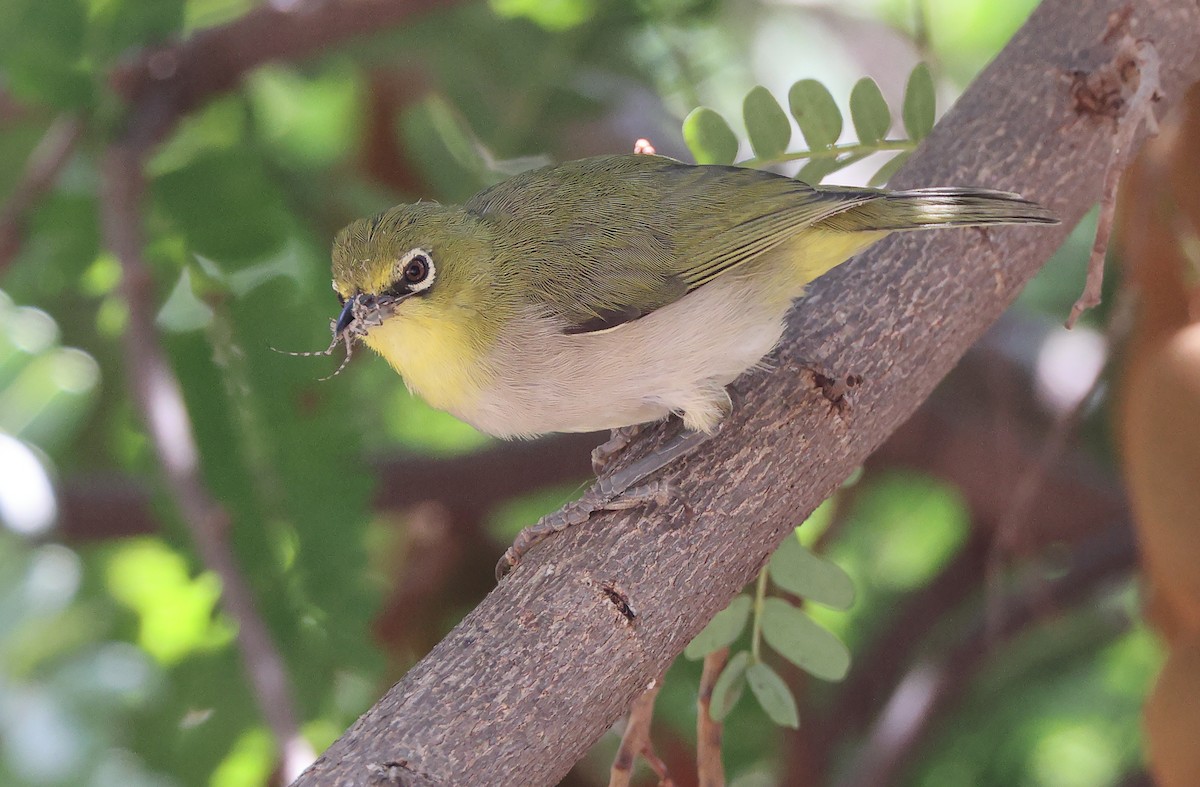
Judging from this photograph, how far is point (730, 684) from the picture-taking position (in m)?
1.90

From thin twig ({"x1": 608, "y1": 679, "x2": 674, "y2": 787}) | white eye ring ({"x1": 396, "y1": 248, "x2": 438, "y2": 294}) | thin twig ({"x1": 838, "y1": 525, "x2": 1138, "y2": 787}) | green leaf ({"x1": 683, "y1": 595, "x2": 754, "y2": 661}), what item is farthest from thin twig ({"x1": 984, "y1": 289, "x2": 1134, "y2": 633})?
white eye ring ({"x1": 396, "y1": 248, "x2": 438, "y2": 294})

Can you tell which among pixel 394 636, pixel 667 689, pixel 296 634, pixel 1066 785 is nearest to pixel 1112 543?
pixel 1066 785

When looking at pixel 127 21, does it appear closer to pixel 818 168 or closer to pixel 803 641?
pixel 818 168

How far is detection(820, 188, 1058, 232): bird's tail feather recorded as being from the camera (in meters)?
1.88

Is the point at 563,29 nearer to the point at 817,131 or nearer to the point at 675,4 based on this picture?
the point at 675,4

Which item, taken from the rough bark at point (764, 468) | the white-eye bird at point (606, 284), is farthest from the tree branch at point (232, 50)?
the rough bark at point (764, 468)

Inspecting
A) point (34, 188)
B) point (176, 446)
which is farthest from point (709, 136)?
point (34, 188)

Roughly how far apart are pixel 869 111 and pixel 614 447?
759 mm

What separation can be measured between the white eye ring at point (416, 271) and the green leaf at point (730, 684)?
2.84 feet

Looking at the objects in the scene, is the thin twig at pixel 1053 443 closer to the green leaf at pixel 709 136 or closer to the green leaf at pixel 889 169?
the green leaf at pixel 889 169

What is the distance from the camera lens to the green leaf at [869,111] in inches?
83.7

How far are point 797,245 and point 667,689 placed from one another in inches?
44.8

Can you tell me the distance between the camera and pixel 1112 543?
11.3 feet

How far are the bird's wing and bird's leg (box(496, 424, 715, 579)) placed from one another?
10.9 inches
